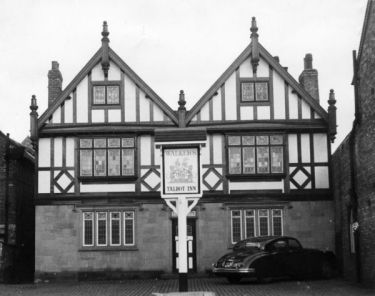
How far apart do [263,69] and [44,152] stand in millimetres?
9551

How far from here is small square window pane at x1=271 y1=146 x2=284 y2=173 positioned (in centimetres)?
2770

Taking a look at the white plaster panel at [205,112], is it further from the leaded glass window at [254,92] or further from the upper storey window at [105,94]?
the upper storey window at [105,94]

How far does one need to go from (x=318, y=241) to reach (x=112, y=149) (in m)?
9.07

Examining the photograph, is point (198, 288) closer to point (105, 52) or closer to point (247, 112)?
point (247, 112)

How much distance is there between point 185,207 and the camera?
16531 millimetres

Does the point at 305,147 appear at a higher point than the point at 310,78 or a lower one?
lower

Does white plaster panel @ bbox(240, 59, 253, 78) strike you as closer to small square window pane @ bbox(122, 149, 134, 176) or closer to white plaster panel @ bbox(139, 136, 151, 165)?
white plaster panel @ bbox(139, 136, 151, 165)

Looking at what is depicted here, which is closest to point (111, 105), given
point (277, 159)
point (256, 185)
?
point (256, 185)

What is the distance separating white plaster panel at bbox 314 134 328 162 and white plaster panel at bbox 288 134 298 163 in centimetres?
80

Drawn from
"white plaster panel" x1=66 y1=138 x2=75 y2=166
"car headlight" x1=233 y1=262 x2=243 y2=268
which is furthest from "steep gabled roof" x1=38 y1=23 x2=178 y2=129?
"car headlight" x1=233 y1=262 x2=243 y2=268

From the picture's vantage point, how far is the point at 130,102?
27938mm

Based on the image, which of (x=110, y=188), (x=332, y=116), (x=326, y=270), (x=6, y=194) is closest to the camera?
(x=326, y=270)

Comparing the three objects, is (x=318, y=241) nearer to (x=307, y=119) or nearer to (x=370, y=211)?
(x=307, y=119)

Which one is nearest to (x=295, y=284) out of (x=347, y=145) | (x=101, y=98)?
(x=347, y=145)
